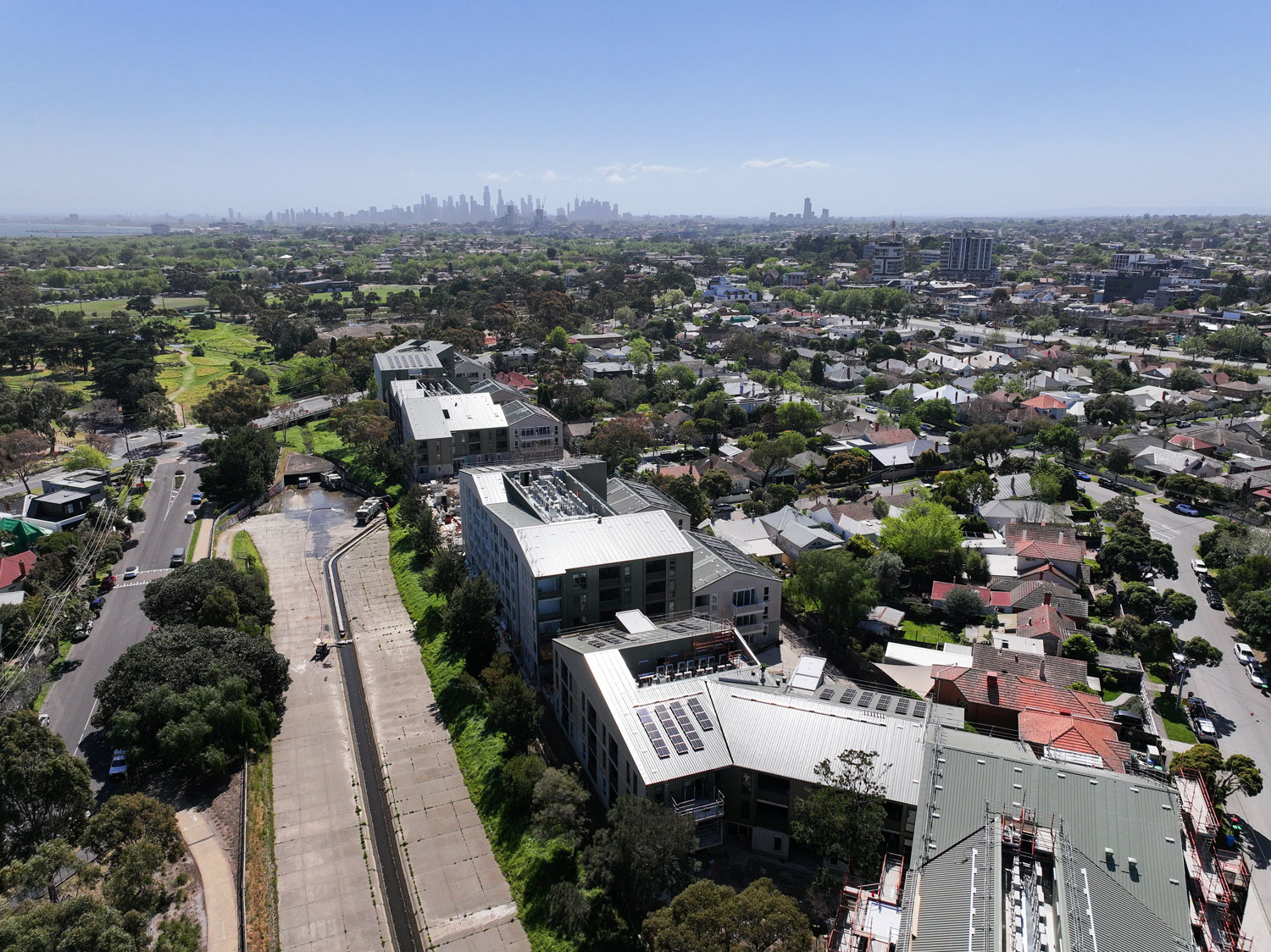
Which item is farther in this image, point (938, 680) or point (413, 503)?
point (413, 503)

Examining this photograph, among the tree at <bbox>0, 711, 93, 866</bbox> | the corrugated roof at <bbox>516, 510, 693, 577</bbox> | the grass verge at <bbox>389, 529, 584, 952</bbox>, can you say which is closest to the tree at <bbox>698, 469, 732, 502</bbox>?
the corrugated roof at <bbox>516, 510, 693, 577</bbox>

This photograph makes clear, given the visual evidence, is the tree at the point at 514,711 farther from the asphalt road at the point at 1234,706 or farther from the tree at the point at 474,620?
the asphalt road at the point at 1234,706

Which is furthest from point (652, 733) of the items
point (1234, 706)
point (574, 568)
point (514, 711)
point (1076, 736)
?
point (1234, 706)

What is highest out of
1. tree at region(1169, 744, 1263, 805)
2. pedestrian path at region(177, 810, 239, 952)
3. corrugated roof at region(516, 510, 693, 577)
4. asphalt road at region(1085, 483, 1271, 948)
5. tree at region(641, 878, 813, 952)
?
corrugated roof at region(516, 510, 693, 577)

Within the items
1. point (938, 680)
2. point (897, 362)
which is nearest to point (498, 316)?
point (897, 362)

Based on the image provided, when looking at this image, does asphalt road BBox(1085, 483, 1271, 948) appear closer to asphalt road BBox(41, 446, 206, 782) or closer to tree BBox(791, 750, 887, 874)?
tree BBox(791, 750, 887, 874)

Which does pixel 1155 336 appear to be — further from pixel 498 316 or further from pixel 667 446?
pixel 498 316
